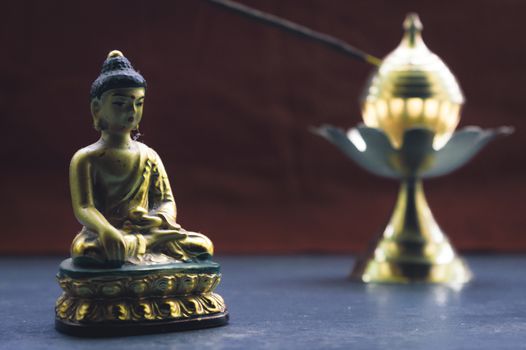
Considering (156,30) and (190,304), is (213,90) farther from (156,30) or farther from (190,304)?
(190,304)

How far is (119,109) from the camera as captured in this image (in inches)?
50.7

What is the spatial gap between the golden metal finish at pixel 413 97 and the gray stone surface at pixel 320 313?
0.33 m

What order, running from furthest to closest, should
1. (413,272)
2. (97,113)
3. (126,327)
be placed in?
(413,272), (97,113), (126,327)

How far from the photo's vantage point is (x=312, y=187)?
2.58 m

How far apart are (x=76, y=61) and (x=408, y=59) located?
1.05 meters

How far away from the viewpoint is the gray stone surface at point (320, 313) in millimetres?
1146

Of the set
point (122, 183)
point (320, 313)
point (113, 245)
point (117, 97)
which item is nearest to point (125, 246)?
point (113, 245)

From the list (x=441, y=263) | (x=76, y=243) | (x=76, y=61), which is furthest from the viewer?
(x=76, y=61)

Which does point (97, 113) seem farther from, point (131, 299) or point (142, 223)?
point (131, 299)

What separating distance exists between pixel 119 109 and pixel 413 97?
74cm

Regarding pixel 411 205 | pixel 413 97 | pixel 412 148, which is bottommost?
pixel 411 205

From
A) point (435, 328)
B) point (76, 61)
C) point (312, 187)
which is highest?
point (76, 61)

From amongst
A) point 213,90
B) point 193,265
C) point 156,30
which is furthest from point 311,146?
point 193,265

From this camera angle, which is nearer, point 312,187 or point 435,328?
point 435,328
